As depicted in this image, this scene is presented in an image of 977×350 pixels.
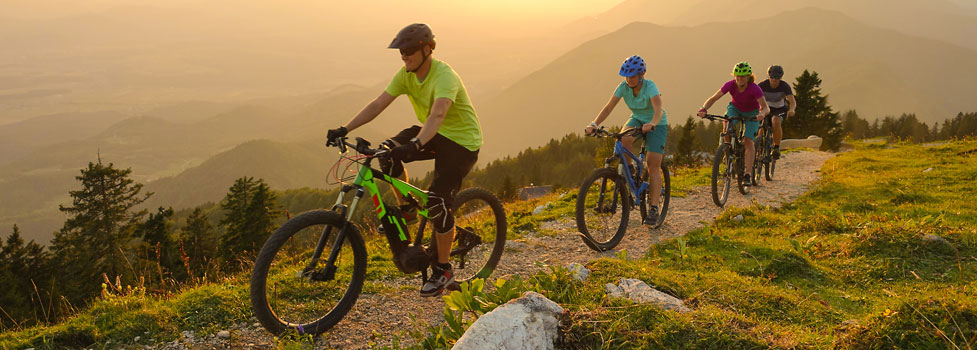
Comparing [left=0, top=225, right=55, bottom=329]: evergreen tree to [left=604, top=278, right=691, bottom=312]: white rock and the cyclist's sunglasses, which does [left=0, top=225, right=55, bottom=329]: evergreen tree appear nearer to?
the cyclist's sunglasses

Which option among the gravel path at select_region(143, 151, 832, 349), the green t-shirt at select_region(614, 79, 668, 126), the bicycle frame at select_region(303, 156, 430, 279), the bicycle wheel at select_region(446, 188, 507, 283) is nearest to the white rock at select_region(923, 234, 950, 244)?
the gravel path at select_region(143, 151, 832, 349)

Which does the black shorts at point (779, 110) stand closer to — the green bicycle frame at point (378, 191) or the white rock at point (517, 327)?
the green bicycle frame at point (378, 191)

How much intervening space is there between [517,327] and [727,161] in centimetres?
954

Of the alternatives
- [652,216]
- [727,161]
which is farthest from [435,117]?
[727,161]

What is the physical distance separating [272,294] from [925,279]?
6842 mm

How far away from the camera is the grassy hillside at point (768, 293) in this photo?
296cm

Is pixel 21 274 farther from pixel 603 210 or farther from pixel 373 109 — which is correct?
pixel 603 210

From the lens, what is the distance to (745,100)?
34.3 feet

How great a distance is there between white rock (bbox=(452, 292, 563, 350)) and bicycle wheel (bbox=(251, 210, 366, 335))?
2050mm

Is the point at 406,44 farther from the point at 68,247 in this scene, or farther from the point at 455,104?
the point at 68,247

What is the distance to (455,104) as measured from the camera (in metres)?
5.12

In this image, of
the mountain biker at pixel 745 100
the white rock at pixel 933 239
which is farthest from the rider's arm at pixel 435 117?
the mountain biker at pixel 745 100

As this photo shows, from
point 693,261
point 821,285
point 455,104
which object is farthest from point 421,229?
point 821,285

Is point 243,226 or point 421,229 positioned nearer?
point 421,229
